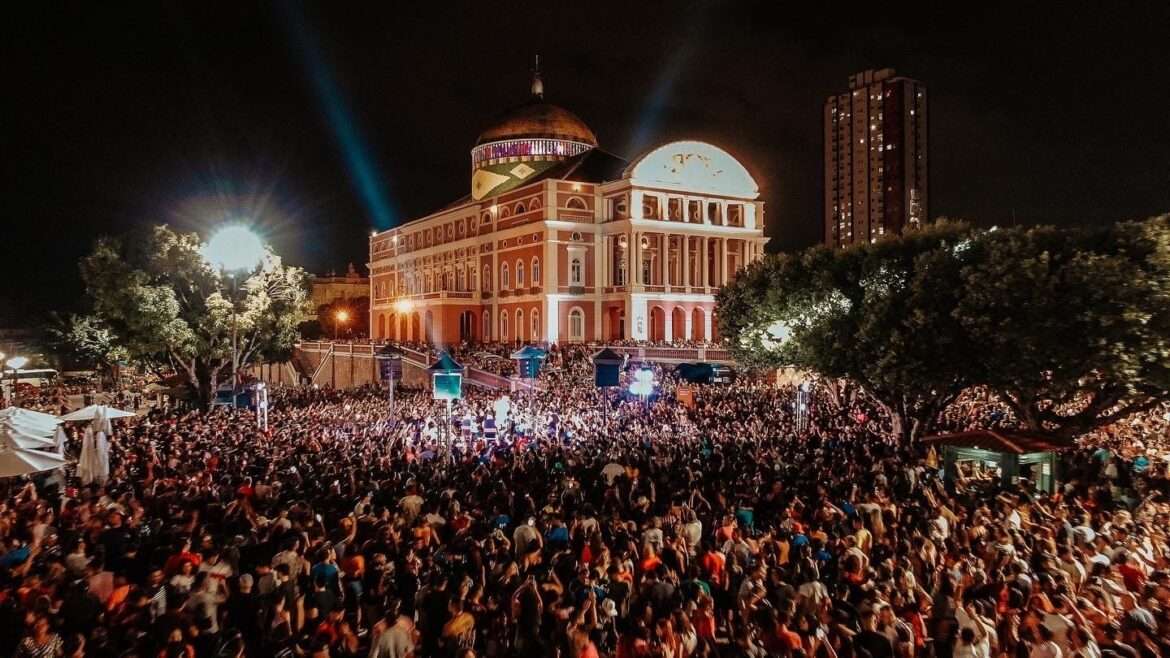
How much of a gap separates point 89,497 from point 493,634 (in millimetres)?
7898

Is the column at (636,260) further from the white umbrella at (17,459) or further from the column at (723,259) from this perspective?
the white umbrella at (17,459)

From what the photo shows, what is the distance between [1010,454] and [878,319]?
4.67m

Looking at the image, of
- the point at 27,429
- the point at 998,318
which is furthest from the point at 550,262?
the point at 27,429

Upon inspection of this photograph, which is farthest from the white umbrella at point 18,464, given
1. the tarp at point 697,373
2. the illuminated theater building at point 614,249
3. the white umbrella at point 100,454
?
the illuminated theater building at point 614,249

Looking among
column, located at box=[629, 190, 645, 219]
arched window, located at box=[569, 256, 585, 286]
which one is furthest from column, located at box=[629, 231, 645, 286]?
arched window, located at box=[569, 256, 585, 286]

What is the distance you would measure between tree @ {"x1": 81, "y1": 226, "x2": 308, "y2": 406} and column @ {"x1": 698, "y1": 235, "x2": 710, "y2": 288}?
94.6 feet

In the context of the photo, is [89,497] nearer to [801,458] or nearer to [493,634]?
[493,634]

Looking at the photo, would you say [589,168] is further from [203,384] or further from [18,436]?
[18,436]

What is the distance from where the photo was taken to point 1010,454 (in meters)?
14.5

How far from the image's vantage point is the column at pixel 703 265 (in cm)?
5259

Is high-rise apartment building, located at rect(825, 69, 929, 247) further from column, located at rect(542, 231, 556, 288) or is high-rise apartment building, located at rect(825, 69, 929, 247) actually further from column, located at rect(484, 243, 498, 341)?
column, located at rect(542, 231, 556, 288)

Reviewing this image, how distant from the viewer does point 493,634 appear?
730 cm

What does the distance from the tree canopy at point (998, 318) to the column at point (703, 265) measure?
1186 inches

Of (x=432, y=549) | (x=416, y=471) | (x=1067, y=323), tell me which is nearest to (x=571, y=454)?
(x=416, y=471)
